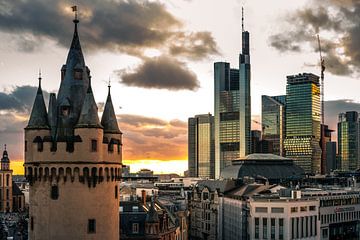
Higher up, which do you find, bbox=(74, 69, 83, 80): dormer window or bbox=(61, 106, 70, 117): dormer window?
bbox=(74, 69, 83, 80): dormer window

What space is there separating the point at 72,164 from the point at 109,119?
220 inches

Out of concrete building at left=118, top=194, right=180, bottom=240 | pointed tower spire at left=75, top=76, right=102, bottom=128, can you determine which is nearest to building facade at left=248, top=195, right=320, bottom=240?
concrete building at left=118, top=194, right=180, bottom=240

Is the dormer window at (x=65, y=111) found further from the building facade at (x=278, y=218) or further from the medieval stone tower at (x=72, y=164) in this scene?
the building facade at (x=278, y=218)

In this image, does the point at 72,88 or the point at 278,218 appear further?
the point at 278,218

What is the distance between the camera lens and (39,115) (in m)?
48.3

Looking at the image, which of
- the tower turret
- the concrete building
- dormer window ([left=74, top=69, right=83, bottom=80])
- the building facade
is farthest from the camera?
the building facade

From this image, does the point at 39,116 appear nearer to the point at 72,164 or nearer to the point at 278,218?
the point at 72,164

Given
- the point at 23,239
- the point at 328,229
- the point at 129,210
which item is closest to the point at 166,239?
the point at 129,210

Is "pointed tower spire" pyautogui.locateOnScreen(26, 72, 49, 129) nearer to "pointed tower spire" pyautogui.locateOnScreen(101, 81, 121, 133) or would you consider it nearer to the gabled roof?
the gabled roof

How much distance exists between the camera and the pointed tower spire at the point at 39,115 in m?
47.9

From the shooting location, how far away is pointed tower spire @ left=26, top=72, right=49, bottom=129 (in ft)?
157

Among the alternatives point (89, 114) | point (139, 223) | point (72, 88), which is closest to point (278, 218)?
point (139, 223)

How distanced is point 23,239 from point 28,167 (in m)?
115

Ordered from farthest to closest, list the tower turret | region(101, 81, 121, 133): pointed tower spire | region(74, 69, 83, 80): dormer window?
region(101, 81, 121, 133): pointed tower spire
region(74, 69, 83, 80): dormer window
the tower turret
